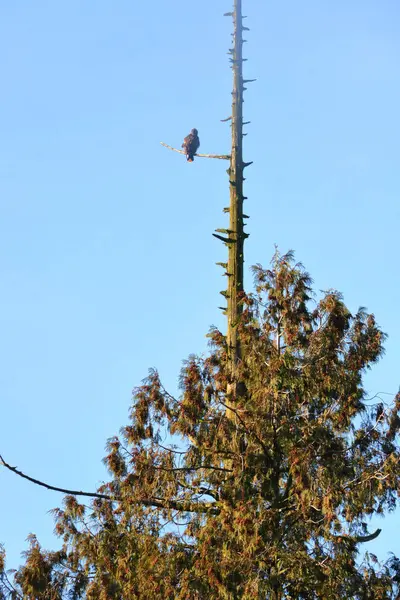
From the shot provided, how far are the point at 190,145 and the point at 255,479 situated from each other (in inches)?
→ 244

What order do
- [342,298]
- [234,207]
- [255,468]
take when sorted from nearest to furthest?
1. [255,468]
2. [342,298]
3. [234,207]

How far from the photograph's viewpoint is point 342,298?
15766 millimetres

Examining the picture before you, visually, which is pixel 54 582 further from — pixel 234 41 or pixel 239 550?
pixel 234 41

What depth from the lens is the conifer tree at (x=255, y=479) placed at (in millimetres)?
13883

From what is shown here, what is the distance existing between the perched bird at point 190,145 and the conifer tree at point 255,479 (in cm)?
331

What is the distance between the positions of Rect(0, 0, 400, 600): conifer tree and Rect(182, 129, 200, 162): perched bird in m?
3.31

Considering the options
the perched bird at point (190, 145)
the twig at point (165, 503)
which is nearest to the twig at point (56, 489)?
the twig at point (165, 503)

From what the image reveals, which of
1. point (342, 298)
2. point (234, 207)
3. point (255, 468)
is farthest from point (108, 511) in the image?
point (234, 207)

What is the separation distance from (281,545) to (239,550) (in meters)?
0.52

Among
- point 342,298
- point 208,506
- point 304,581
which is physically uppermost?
point 342,298

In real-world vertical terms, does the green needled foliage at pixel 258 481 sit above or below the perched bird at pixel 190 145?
below

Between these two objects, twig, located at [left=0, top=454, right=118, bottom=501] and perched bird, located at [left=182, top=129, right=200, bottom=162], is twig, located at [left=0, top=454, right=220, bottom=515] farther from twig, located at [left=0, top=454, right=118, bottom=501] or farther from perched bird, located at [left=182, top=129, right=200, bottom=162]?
perched bird, located at [left=182, top=129, right=200, bottom=162]

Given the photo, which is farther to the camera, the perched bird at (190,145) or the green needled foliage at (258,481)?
the perched bird at (190,145)

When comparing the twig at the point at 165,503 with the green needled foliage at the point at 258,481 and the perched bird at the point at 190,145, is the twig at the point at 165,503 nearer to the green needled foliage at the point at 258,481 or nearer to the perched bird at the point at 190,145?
the green needled foliage at the point at 258,481
